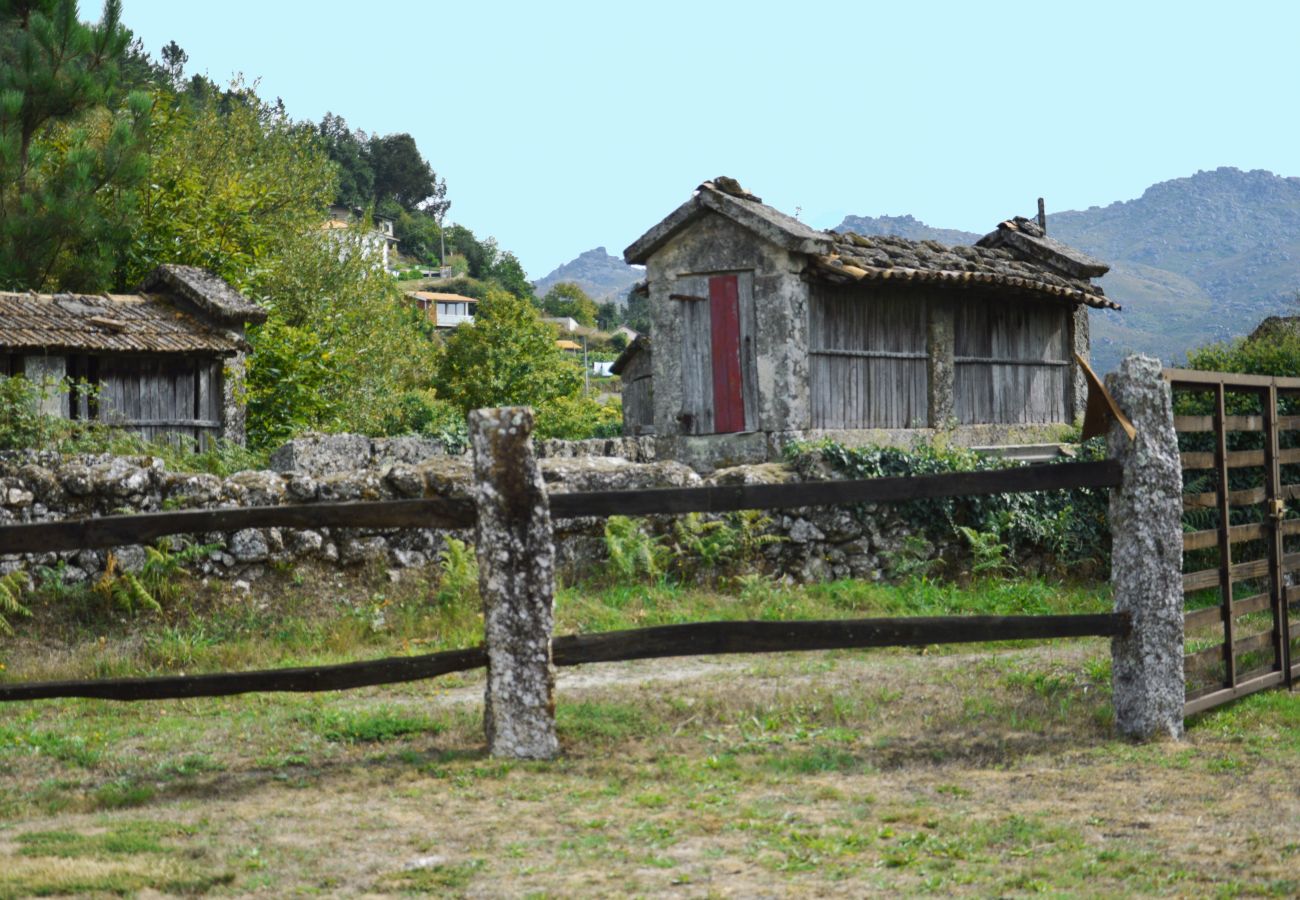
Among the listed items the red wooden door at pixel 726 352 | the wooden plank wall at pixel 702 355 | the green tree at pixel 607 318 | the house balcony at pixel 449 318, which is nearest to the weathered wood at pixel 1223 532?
the wooden plank wall at pixel 702 355

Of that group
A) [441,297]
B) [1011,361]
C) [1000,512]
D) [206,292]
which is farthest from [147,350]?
[441,297]

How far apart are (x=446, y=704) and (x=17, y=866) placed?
361 cm

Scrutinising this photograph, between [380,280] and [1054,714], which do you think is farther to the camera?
[380,280]

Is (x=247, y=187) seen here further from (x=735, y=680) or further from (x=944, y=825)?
(x=944, y=825)

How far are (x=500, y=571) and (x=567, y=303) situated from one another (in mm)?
108279

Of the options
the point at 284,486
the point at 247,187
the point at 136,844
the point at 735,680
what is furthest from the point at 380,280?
the point at 136,844

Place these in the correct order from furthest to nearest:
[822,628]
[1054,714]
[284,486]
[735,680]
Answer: [284,486]
[735,680]
[1054,714]
[822,628]

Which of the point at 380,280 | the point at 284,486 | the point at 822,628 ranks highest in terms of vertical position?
the point at 380,280

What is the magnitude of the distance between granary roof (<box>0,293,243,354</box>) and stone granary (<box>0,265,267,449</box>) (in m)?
0.02

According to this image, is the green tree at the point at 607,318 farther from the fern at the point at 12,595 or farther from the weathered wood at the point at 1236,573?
the weathered wood at the point at 1236,573

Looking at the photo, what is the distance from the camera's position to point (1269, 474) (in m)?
8.57

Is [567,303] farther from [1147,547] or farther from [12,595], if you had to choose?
[1147,547]

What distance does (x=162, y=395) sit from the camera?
24.6m

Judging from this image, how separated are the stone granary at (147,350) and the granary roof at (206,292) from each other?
0.07 ft
